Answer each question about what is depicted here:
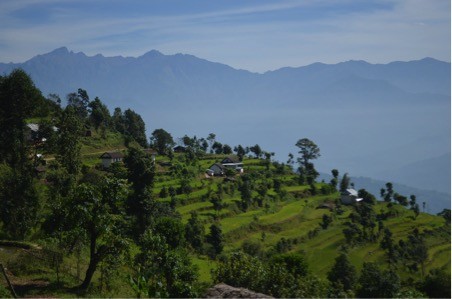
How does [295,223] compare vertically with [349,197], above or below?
below

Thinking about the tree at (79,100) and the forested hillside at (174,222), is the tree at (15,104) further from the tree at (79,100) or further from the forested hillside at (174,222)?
the tree at (79,100)

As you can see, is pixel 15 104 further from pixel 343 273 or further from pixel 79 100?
pixel 79 100

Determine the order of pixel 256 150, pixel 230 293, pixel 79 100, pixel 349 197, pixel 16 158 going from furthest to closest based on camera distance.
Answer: pixel 256 150, pixel 79 100, pixel 349 197, pixel 16 158, pixel 230 293

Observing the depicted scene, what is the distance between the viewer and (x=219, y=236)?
35250 mm

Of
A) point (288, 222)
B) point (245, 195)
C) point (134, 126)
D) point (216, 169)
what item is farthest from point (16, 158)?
point (134, 126)

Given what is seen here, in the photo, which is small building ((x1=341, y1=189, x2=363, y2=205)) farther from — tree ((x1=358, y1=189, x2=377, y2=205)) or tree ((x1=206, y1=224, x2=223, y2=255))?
tree ((x1=206, y1=224, x2=223, y2=255))

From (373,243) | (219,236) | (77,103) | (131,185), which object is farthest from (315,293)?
(77,103)

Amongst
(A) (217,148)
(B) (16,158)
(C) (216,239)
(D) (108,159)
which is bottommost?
(C) (216,239)

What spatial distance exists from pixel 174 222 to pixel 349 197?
34259 millimetres

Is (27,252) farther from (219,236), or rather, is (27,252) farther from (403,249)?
(403,249)

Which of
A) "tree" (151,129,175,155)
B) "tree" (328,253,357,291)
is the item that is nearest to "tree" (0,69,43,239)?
"tree" (328,253,357,291)

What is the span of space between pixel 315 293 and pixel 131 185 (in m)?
13.7

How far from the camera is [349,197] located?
56375 mm

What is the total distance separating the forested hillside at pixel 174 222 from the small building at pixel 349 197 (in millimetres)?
228
